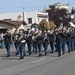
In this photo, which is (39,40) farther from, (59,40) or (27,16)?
(27,16)

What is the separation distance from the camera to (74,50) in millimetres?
27266

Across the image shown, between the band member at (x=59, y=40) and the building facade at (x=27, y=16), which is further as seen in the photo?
the building facade at (x=27, y=16)

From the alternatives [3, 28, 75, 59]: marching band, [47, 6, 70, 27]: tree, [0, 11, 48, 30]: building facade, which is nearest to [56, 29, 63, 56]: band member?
[3, 28, 75, 59]: marching band

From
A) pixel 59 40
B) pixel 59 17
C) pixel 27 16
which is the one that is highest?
pixel 59 17

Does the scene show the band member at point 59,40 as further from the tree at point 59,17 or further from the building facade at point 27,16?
the tree at point 59,17

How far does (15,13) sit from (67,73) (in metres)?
70.6

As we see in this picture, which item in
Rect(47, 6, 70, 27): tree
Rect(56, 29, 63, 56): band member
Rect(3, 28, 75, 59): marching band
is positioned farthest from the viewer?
Rect(47, 6, 70, 27): tree

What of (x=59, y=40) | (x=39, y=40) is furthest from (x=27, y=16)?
(x=59, y=40)

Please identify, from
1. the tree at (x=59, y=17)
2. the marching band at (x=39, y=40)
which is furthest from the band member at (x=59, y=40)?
the tree at (x=59, y=17)

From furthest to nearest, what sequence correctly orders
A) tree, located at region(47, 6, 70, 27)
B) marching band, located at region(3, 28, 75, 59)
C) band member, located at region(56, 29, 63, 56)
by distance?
tree, located at region(47, 6, 70, 27)
band member, located at region(56, 29, 63, 56)
marching band, located at region(3, 28, 75, 59)

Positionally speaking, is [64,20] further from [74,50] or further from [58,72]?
[58,72]

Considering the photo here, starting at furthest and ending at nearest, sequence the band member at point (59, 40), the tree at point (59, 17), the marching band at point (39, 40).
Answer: the tree at point (59, 17) < the band member at point (59, 40) < the marching band at point (39, 40)

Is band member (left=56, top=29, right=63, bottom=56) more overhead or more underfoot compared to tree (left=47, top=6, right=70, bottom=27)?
more underfoot

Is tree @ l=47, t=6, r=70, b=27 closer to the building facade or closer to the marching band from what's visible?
the building facade
